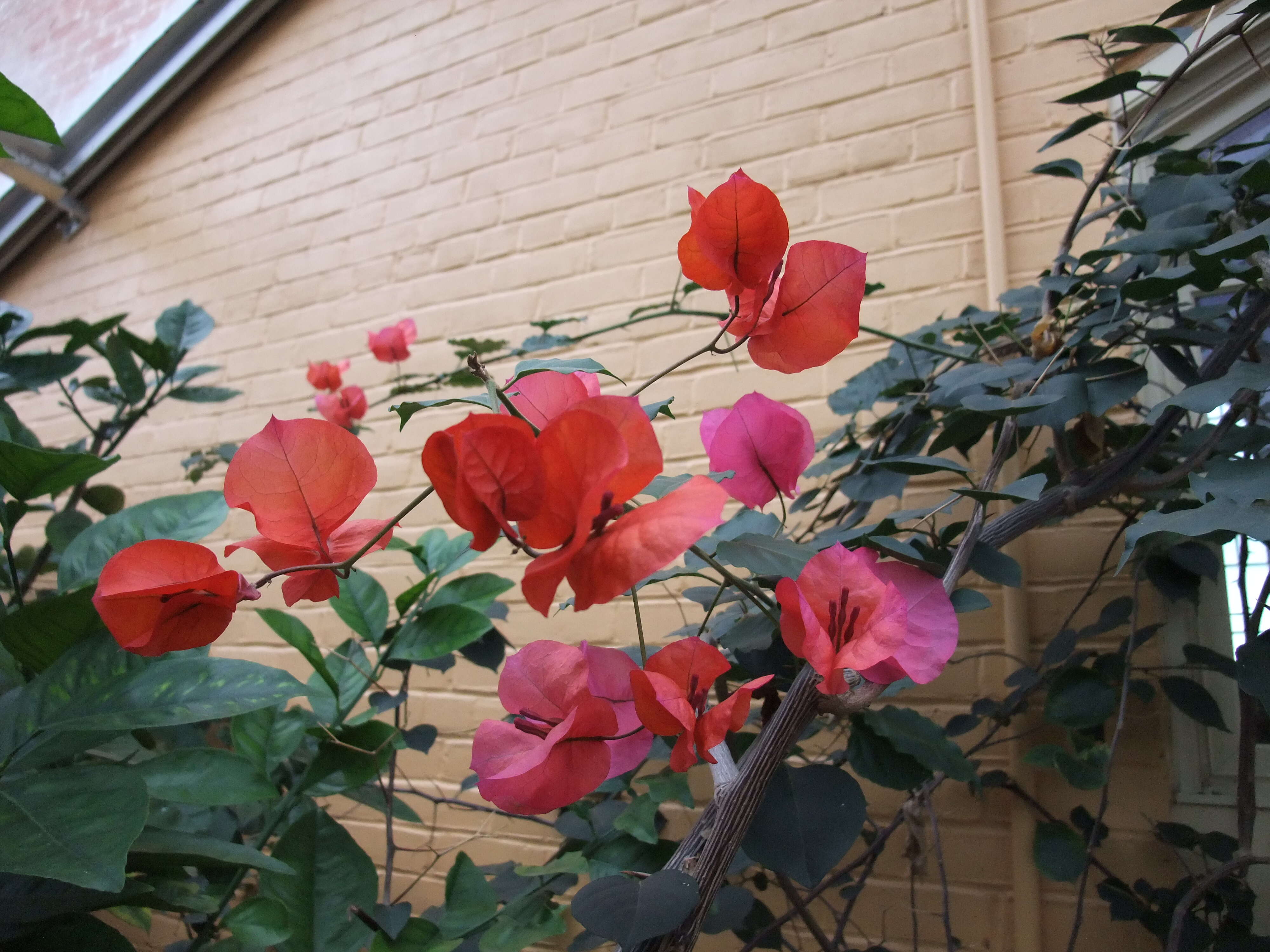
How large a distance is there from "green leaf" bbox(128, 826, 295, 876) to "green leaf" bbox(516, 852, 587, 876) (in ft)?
0.66

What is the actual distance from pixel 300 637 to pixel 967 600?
2.05ft

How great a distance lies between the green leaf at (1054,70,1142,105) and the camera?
0.74 meters

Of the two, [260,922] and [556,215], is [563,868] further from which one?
[556,215]

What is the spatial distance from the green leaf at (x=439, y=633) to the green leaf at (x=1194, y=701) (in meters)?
0.68

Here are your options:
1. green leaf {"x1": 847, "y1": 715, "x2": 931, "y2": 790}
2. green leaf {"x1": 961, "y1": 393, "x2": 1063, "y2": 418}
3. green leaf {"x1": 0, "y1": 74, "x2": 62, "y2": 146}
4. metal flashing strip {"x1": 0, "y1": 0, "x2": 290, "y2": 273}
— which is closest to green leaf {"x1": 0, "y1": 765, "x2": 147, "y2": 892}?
green leaf {"x1": 0, "y1": 74, "x2": 62, "y2": 146}

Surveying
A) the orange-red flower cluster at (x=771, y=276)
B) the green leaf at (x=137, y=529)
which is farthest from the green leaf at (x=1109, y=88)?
the green leaf at (x=137, y=529)

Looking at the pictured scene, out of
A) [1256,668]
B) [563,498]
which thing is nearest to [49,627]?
[563,498]

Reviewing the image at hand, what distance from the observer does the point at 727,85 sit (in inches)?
55.0

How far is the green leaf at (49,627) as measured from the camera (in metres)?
0.59

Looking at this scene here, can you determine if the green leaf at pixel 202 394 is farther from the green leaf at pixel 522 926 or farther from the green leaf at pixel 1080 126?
the green leaf at pixel 1080 126

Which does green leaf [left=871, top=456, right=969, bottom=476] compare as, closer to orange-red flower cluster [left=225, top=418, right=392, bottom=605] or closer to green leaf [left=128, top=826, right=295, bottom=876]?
orange-red flower cluster [left=225, top=418, right=392, bottom=605]

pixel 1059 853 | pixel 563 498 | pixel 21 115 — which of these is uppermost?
pixel 21 115

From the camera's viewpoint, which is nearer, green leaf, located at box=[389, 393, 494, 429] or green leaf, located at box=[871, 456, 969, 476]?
green leaf, located at box=[389, 393, 494, 429]

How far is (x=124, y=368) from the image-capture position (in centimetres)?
105
